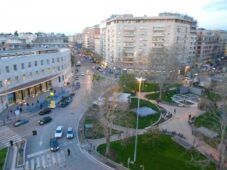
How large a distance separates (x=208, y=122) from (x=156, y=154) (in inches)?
621

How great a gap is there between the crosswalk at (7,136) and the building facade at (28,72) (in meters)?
10.9

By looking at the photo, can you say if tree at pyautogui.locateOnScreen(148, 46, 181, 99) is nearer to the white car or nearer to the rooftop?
the white car

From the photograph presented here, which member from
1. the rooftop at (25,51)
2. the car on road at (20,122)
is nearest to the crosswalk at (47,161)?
the car on road at (20,122)

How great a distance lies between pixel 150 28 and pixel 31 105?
190 ft

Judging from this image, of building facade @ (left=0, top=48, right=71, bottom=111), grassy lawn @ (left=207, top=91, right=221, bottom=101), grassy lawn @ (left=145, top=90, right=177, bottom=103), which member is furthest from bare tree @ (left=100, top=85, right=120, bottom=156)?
grassy lawn @ (left=207, top=91, right=221, bottom=101)

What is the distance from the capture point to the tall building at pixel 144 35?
289 ft

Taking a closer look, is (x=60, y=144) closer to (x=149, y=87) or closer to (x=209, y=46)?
(x=149, y=87)

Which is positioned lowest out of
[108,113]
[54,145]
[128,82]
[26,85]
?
[54,145]

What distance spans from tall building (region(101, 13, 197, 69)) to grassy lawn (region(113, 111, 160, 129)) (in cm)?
4433

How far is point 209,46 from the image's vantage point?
405 feet

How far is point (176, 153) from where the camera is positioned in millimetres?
30922

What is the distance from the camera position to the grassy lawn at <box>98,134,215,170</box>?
2789cm

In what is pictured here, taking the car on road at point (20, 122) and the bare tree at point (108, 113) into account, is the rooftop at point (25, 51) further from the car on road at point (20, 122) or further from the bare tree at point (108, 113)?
the bare tree at point (108, 113)

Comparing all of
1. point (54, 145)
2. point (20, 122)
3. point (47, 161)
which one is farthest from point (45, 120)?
point (47, 161)
